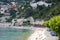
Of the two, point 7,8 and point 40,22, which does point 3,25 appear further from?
point 7,8

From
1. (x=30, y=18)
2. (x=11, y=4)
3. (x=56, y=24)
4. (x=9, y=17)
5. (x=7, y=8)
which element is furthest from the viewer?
(x=11, y=4)

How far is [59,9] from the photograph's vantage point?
7262cm

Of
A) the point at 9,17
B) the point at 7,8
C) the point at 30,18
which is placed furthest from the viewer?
the point at 7,8

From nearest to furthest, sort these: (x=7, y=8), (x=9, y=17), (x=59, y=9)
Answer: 1. (x=59, y=9)
2. (x=9, y=17)
3. (x=7, y=8)

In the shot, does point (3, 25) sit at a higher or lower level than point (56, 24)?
lower

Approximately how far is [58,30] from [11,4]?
274 feet

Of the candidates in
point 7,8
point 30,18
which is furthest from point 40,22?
point 7,8

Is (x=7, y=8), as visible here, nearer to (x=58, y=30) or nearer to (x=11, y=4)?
(x=11, y=4)

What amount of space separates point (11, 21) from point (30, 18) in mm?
6832

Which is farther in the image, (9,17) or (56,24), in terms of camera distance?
(9,17)

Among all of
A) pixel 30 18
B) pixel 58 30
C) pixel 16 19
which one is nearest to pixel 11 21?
pixel 16 19

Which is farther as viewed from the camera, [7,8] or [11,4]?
[11,4]

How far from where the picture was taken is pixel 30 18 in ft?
265

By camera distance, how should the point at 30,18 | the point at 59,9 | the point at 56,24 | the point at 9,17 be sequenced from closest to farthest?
the point at 56,24 < the point at 59,9 < the point at 30,18 < the point at 9,17
